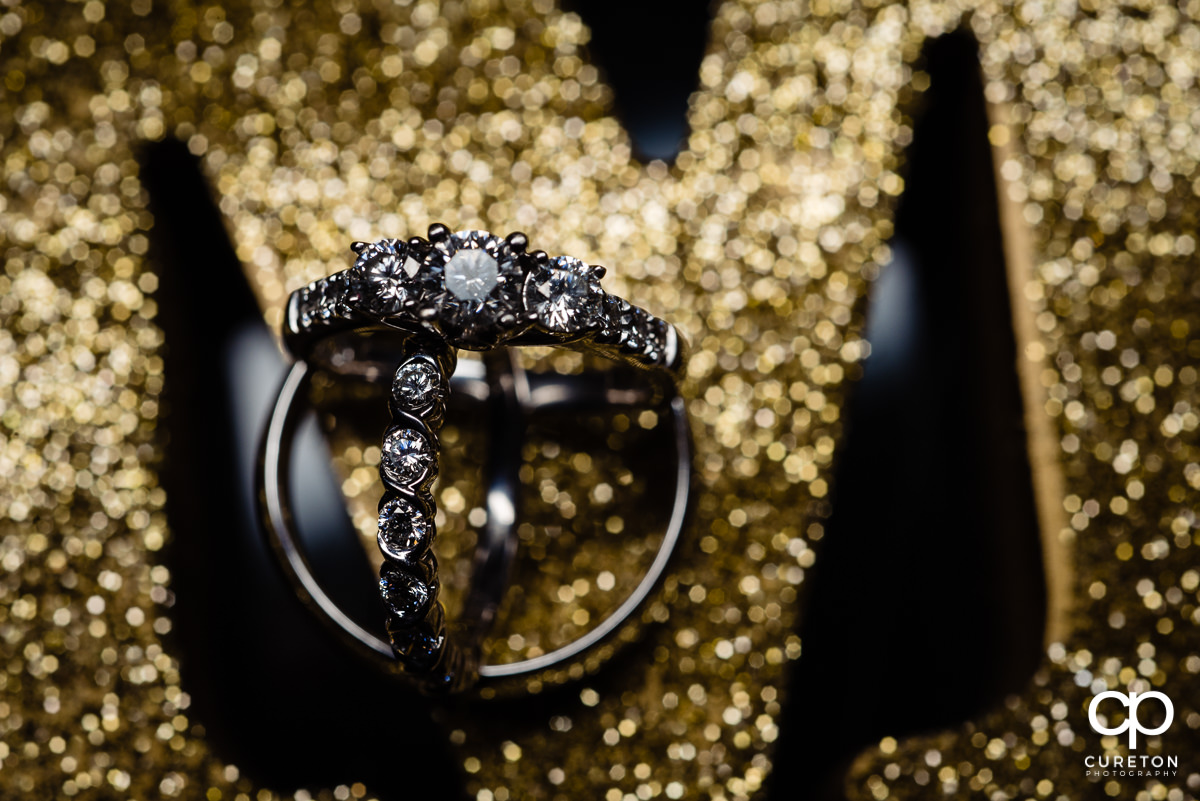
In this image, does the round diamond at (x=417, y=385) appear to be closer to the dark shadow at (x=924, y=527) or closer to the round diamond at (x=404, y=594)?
the round diamond at (x=404, y=594)

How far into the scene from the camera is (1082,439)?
0.51 meters

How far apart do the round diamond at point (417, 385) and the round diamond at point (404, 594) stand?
2.9 inches

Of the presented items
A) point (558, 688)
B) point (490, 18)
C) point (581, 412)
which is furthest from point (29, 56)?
point (558, 688)

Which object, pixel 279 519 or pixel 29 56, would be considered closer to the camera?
pixel 279 519

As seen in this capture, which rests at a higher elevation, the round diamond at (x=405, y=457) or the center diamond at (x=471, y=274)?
the center diamond at (x=471, y=274)

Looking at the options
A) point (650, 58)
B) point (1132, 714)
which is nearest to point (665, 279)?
point (650, 58)

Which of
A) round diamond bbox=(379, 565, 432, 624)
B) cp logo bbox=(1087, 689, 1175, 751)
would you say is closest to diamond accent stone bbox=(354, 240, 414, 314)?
round diamond bbox=(379, 565, 432, 624)

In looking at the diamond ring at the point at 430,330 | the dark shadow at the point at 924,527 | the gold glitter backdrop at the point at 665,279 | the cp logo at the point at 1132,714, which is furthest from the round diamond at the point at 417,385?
the cp logo at the point at 1132,714

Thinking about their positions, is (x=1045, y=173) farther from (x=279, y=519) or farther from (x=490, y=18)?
(x=279, y=519)

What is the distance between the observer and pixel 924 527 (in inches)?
19.9

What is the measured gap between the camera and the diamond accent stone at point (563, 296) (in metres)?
0.34

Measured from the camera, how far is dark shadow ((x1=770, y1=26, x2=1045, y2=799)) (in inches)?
19.5

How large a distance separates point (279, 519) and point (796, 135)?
0.42 metres

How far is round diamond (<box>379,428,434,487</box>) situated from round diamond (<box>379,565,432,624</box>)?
4 cm
